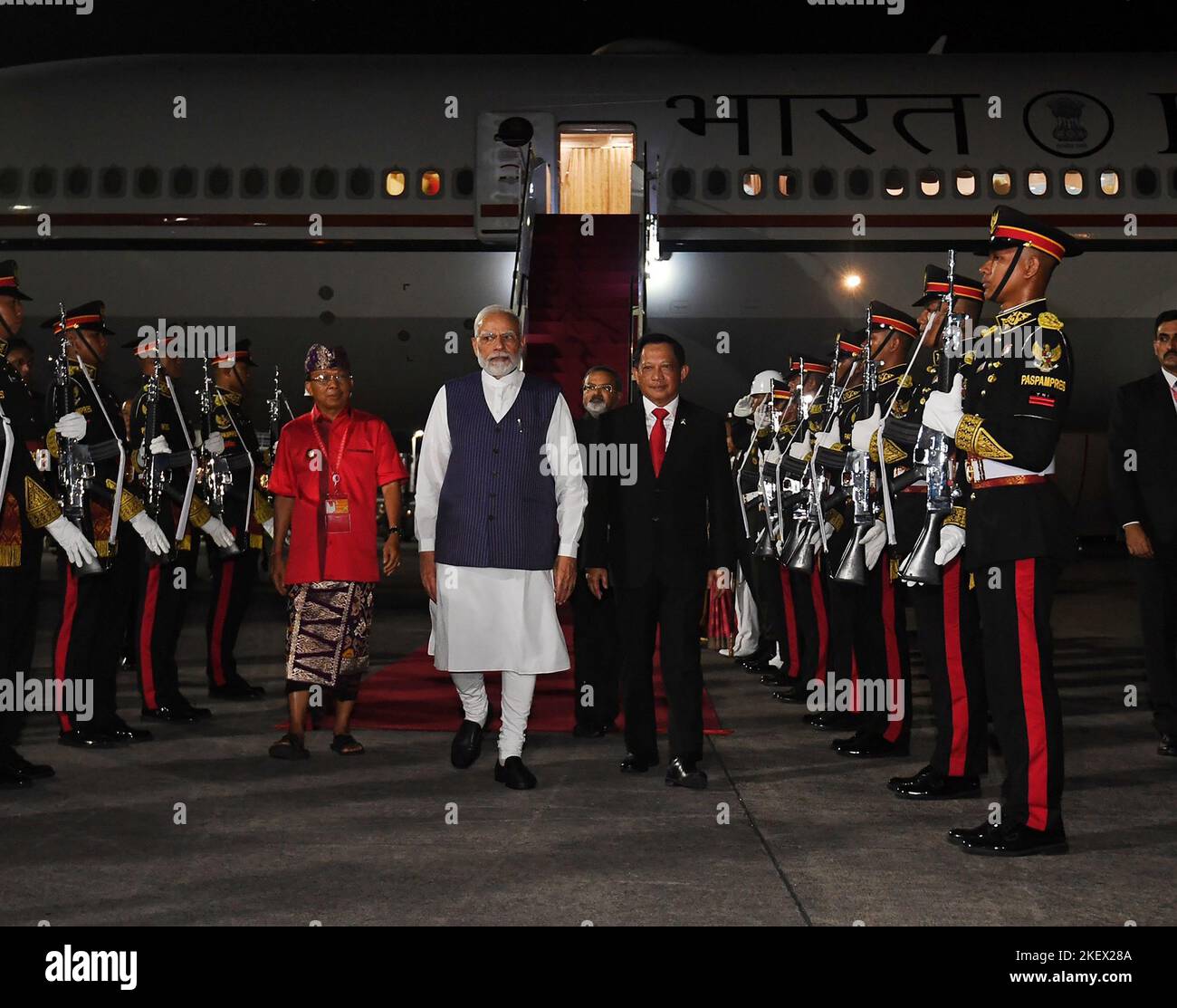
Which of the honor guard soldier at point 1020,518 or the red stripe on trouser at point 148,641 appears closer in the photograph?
the honor guard soldier at point 1020,518

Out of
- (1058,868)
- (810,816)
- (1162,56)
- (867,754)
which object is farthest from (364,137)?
(1058,868)

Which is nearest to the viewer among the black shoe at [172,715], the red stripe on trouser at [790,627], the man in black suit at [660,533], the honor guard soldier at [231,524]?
the man in black suit at [660,533]

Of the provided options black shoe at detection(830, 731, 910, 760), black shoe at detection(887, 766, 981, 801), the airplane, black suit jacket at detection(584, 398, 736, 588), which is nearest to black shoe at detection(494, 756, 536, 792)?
black suit jacket at detection(584, 398, 736, 588)

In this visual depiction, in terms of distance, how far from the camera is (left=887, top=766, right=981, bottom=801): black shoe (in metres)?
4.93

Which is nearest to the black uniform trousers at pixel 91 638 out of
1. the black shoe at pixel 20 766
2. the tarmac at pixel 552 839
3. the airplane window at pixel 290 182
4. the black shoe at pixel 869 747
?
the tarmac at pixel 552 839

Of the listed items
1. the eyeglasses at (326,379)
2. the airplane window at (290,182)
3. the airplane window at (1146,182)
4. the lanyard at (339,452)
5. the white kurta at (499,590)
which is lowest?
the white kurta at (499,590)

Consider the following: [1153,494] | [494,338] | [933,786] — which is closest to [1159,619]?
[1153,494]

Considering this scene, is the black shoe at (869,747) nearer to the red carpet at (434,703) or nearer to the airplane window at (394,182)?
the red carpet at (434,703)

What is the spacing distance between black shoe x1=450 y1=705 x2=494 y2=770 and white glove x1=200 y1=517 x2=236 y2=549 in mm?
2079

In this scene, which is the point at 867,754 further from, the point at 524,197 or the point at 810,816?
the point at 524,197

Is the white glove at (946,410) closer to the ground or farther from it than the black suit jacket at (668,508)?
farther from it

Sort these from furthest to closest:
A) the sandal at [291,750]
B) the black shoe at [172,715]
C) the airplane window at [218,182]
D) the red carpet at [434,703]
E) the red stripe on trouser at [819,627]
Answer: the airplane window at [218,182]
the red stripe on trouser at [819,627]
the black shoe at [172,715]
the red carpet at [434,703]
the sandal at [291,750]

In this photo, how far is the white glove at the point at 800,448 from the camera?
718 centimetres

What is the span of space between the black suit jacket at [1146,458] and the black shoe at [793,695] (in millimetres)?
1985
